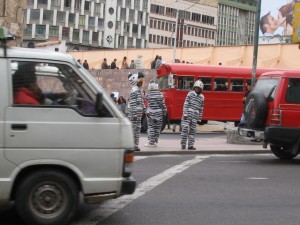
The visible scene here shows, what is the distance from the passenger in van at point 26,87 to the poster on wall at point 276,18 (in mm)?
57655

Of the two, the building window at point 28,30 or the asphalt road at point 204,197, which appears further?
the building window at point 28,30

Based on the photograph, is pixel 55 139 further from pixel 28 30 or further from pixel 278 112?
pixel 28 30

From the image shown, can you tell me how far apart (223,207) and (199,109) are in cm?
733

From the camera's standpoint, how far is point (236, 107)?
2538cm

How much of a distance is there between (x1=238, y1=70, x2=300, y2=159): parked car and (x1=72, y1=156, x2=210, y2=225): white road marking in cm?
205

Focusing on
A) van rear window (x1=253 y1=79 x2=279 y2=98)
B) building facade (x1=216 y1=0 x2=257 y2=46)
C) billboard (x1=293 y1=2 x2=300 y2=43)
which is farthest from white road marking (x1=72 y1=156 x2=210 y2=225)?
building facade (x1=216 y1=0 x2=257 y2=46)

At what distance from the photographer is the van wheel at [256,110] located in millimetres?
13109

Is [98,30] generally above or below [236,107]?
above

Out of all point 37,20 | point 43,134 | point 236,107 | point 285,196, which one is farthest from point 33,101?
point 37,20

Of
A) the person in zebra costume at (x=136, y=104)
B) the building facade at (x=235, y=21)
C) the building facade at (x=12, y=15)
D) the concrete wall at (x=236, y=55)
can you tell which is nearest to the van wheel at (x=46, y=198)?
the person in zebra costume at (x=136, y=104)

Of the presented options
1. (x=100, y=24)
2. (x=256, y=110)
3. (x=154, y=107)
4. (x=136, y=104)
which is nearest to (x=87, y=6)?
(x=100, y=24)

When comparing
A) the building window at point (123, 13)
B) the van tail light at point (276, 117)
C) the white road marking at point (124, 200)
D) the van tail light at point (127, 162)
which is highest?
the building window at point (123, 13)

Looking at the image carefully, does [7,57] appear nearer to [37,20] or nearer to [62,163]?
[62,163]

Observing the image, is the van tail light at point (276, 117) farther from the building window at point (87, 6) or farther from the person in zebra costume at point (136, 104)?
the building window at point (87, 6)
